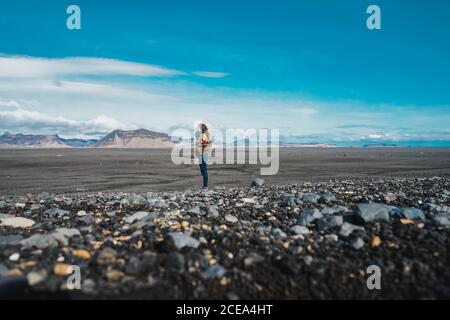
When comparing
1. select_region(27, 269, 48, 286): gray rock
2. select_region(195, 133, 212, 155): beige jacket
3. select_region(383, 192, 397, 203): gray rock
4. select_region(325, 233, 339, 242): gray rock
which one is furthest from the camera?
select_region(195, 133, 212, 155): beige jacket

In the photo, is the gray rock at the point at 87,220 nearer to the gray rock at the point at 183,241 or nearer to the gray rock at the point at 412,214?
the gray rock at the point at 183,241

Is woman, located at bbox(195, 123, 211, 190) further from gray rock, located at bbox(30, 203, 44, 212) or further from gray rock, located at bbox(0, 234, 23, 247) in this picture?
gray rock, located at bbox(0, 234, 23, 247)

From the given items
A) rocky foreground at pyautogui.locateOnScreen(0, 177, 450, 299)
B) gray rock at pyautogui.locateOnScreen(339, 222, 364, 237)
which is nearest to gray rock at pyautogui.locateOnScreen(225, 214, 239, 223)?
rocky foreground at pyautogui.locateOnScreen(0, 177, 450, 299)

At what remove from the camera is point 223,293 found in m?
4.10

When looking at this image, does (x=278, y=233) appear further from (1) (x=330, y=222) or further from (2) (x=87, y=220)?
(2) (x=87, y=220)

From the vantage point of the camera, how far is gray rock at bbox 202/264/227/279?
436cm

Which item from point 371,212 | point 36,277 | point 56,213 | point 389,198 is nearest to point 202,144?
point 56,213

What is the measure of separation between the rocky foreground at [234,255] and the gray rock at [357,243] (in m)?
0.03

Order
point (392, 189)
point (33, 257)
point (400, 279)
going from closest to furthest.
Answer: point (400, 279)
point (33, 257)
point (392, 189)

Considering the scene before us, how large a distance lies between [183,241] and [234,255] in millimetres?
755

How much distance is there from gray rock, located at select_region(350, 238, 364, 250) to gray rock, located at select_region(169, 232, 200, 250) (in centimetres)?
221
